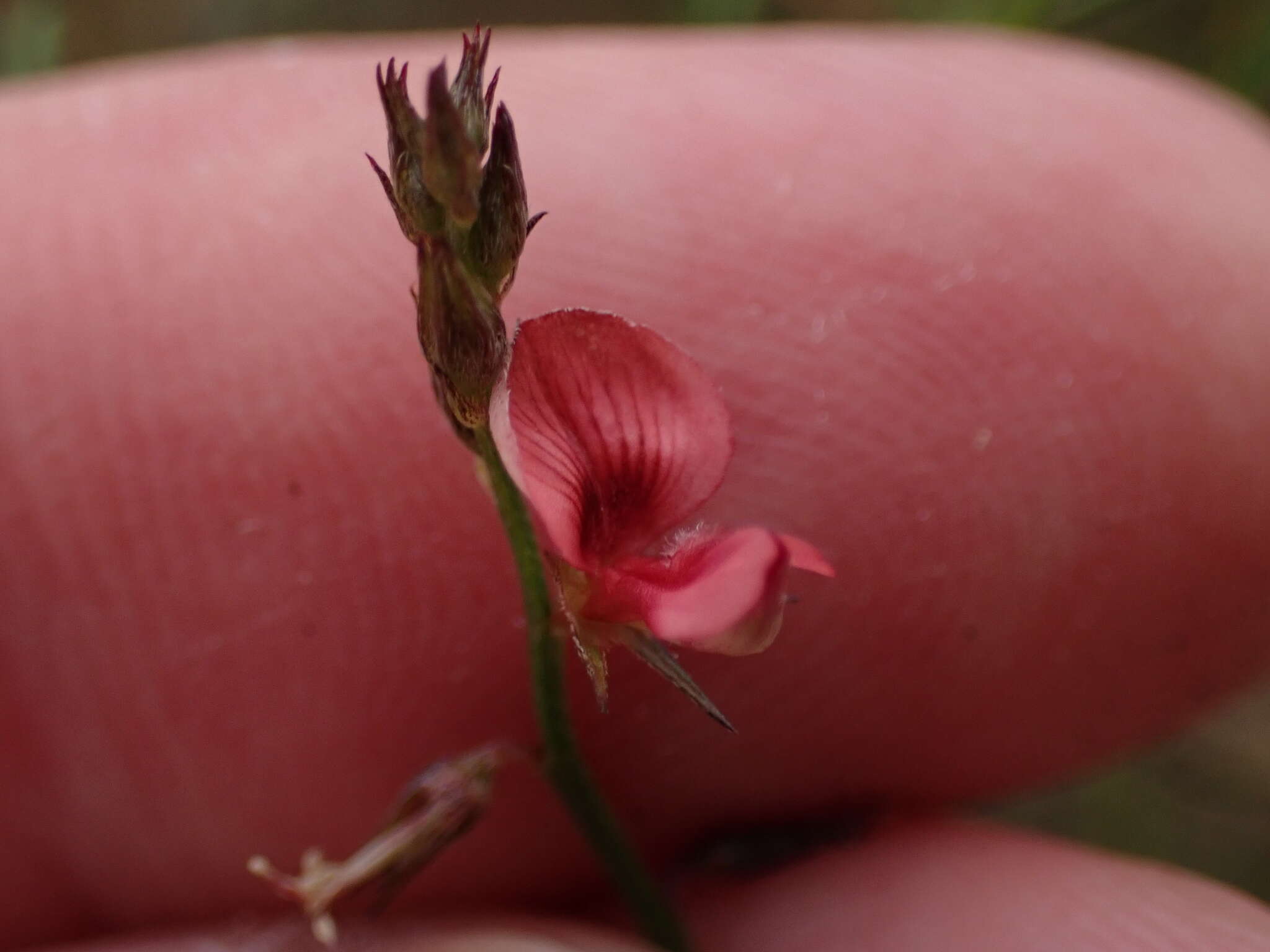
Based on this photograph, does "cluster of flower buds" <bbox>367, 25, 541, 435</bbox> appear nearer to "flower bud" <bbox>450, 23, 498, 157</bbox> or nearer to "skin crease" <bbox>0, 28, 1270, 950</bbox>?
"flower bud" <bbox>450, 23, 498, 157</bbox>

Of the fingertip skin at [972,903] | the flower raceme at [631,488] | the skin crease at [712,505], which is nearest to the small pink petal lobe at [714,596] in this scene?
the flower raceme at [631,488]

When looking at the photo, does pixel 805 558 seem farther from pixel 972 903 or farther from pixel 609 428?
pixel 972 903

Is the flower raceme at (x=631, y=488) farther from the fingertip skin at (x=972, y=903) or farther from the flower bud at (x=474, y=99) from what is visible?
the fingertip skin at (x=972, y=903)


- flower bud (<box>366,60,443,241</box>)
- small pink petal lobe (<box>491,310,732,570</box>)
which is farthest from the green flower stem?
flower bud (<box>366,60,443,241</box>)

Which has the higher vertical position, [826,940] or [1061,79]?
[1061,79]

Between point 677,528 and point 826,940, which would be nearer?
point 677,528

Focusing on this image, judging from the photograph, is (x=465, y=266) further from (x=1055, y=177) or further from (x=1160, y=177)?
(x=1160, y=177)

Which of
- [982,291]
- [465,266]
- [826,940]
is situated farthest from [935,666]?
[465,266]
